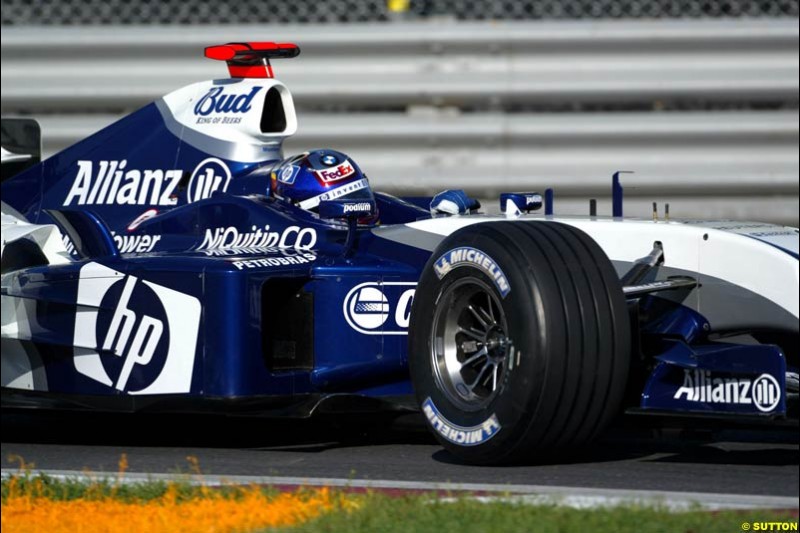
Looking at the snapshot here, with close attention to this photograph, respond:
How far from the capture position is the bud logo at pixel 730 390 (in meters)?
4.27

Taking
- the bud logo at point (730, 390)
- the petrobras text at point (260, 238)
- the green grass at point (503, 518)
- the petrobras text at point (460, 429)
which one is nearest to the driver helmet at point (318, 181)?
the petrobras text at point (260, 238)

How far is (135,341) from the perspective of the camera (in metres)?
5.27

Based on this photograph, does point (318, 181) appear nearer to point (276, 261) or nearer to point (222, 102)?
point (276, 261)

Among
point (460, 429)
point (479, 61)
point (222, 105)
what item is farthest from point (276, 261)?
point (479, 61)

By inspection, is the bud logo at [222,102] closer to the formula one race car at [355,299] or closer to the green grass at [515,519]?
the formula one race car at [355,299]

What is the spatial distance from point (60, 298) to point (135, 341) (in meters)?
0.38

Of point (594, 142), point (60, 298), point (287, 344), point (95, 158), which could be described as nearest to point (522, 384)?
point (287, 344)

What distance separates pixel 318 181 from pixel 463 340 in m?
1.27

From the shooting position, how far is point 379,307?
513 centimetres

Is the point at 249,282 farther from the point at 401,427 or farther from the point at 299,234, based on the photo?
the point at 401,427

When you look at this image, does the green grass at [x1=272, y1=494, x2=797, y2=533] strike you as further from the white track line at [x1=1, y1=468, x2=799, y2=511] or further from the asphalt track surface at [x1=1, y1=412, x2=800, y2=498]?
the asphalt track surface at [x1=1, y1=412, x2=800, y2=498]

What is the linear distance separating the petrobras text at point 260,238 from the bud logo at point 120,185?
675mm

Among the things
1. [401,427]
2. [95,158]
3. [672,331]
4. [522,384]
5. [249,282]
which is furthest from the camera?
[95,158]

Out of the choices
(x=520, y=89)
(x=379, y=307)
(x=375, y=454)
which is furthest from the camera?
(x=520, y=89)
